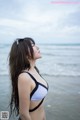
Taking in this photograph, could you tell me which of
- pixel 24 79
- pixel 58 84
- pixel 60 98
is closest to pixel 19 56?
pixel 24 79

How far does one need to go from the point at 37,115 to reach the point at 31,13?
79.2 inches

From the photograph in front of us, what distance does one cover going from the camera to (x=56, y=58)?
472 centimetres

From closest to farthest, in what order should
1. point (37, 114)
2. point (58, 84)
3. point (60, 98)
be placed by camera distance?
point (37, 114) < point (60, 98) < point (58, 84)

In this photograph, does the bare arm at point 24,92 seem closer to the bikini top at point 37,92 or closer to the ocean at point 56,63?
the bikini top at point 37,92

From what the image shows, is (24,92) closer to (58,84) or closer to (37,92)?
(37,92)

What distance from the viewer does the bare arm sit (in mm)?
1052

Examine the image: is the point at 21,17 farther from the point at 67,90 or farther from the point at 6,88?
the point at 67,90

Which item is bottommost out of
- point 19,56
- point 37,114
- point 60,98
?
point 60,98

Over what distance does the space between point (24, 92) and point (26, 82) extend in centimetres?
5

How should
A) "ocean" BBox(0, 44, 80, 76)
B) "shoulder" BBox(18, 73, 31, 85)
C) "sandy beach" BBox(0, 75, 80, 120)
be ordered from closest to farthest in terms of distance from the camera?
"shoulder" BBox(18, 73, 31, 85), "sandy beach" BBox(0, 75, 80, 120), "ocean" BBox(0, 44, 80, 76)

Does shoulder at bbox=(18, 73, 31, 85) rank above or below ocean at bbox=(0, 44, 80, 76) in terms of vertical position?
above

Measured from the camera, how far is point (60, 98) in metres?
2.79

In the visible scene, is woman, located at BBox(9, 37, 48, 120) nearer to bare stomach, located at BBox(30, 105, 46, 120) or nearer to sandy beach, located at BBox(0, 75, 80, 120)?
bare stomach, located at BBox(30, 105, 46, 120)

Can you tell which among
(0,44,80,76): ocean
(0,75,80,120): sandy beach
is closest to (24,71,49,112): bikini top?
(0,75,80,120): sandy beach
